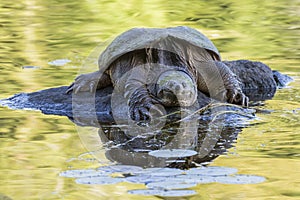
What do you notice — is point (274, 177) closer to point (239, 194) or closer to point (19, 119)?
point (239, 194)

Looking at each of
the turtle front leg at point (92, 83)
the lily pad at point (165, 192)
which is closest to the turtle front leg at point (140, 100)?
the turtle front leg at point (92, 83)

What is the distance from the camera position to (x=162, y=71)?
634 centimetres

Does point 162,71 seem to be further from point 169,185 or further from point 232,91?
point 169,185

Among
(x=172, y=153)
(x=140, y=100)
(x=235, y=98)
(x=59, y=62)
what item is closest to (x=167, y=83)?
(x=140, y=100)

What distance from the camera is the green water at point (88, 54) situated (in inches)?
170

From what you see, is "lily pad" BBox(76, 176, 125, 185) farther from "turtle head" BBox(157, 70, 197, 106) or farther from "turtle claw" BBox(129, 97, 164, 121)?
"turtle head" BBox(157, 70, 197, 106)

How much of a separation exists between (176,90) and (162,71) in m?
0.40

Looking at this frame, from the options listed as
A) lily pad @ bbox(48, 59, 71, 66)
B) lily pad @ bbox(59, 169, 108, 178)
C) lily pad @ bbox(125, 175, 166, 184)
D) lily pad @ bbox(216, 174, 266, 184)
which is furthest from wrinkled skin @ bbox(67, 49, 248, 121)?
lily pad @ bbox(48, 59, 71, 66)

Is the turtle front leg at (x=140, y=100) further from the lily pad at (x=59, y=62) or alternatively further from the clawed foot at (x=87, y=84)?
the lily pad at (x=59, y=62)

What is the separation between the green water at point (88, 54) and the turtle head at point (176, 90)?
1.87ft

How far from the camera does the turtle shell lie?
643 cm

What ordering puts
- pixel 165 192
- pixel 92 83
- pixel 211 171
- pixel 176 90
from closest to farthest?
pixel 165 192 → pixel 211 171 → pixel 176 90 → pixel 92 83

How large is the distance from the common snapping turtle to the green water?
496mm

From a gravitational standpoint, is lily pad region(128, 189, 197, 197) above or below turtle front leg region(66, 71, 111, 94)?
above
